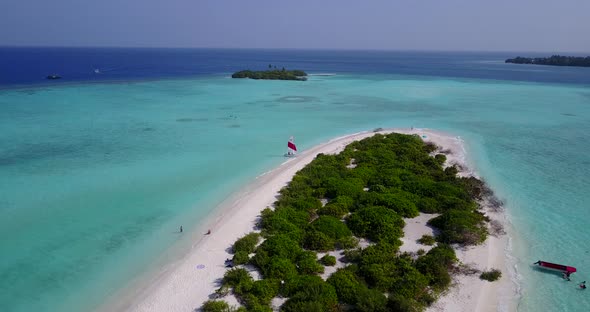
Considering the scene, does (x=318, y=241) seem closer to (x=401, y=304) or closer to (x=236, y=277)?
(x=236, y=277)

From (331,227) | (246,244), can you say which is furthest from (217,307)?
(331,227)

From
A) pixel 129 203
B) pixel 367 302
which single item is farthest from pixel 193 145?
pixel 367 302

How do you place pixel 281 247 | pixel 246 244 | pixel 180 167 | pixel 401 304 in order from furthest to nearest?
pixel 180 167 < pixel 246 244 < pixel 281 247 < pixel 401 304

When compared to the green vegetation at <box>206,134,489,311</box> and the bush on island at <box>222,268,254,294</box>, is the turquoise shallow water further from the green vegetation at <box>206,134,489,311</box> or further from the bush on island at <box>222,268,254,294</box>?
the bush on island at <box>222,268,254,294</box>

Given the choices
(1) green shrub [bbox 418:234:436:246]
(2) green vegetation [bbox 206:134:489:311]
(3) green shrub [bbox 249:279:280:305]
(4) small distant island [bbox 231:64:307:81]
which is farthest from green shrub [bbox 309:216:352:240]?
(4) small distant island [bbox 231:64:307:81]

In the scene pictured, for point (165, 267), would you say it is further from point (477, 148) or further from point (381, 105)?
point (381, 105)
